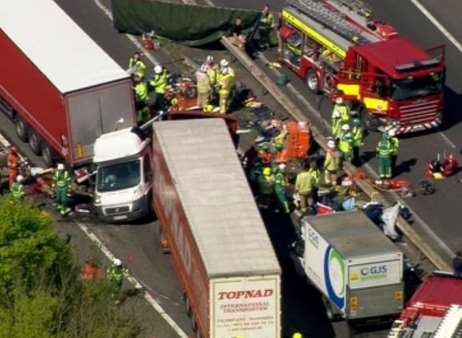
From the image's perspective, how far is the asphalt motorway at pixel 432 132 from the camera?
5888 cm

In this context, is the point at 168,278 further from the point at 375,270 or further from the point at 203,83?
the point at 203,83

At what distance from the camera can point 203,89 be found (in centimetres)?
6347

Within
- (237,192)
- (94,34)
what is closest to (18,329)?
(237,192)

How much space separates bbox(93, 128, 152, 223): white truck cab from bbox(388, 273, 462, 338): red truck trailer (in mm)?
9471

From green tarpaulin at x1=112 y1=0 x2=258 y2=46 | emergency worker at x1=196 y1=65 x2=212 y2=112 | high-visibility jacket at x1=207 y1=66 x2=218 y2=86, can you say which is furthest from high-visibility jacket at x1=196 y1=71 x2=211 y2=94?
green tarpaulin at x1=112 y1=0 x2=258 y2=46

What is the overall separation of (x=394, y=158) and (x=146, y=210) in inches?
315

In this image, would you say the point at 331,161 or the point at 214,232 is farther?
the point at 331,161

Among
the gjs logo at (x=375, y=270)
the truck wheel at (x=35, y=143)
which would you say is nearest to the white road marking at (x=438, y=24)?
the truck wheel at (x=35, y=143)

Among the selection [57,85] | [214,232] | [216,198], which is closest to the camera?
[214,232]

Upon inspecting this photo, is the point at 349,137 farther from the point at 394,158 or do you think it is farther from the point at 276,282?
the point at 276,282

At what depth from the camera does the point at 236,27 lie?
221 feet

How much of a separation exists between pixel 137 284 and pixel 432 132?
1221 cm

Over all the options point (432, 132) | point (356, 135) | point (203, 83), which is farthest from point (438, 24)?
point (203, 83)

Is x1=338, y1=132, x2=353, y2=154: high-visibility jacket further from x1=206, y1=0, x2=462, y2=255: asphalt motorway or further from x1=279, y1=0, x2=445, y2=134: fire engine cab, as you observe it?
x1=279, y1=0, x2=445, y2=134: fire engine cab
